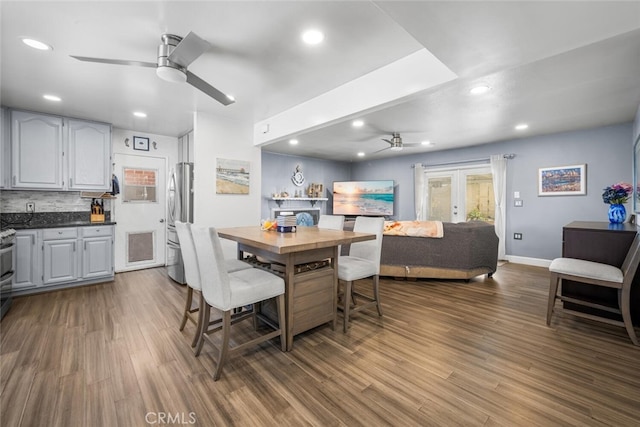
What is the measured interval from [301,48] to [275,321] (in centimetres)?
235

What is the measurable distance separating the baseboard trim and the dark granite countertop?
7101mm

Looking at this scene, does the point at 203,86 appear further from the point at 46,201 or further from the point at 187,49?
the point at 46,201

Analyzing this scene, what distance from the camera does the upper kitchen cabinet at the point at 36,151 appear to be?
3.58 m

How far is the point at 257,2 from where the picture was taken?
1696 millimetres

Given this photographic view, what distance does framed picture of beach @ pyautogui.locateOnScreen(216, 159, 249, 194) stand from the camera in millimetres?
Result: 3977

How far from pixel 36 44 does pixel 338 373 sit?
342 centimetres

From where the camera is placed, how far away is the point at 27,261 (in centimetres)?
352

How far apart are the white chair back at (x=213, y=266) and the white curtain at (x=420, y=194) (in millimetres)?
5794

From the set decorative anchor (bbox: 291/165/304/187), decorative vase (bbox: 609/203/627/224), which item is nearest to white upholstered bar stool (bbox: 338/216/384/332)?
decorative vase (bbox: 609/203/627/224)

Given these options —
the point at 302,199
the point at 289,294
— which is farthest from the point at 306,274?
the point at 302,199

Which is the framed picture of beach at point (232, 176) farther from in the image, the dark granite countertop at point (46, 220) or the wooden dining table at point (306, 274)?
the dark granite countertop at point (46, 220)

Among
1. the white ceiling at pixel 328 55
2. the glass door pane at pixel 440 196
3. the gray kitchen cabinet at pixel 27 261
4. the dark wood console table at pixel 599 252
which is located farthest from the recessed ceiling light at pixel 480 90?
the gray kitchen cabinet at pixel 27 261

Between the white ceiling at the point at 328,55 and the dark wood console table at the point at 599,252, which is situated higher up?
the white ceiling at the point at 328,55

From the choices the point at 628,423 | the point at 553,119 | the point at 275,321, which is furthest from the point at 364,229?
the point at 553,119
